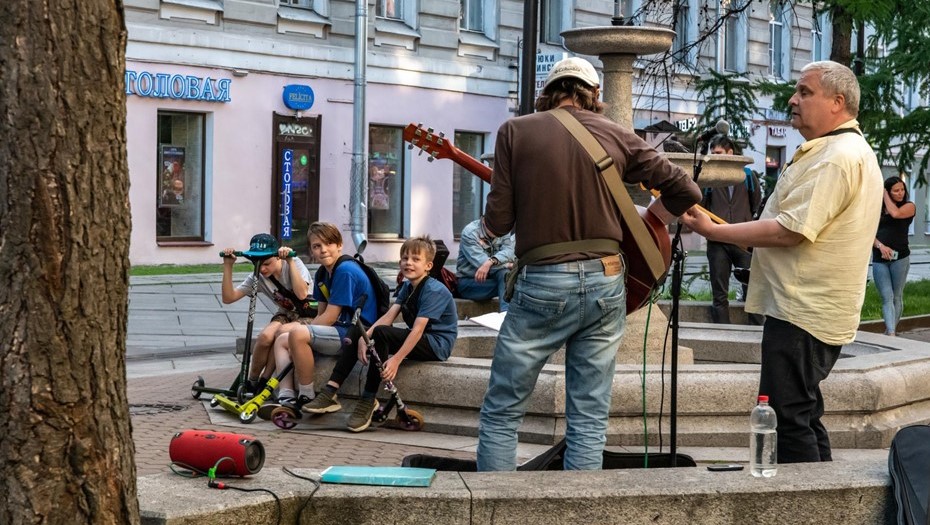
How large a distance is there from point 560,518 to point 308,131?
21.4m

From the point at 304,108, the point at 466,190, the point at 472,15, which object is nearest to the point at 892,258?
the point at 304,108

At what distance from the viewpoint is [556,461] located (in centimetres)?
553

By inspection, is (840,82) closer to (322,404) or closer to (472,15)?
(322,404)

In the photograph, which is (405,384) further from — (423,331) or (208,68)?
(208,68)

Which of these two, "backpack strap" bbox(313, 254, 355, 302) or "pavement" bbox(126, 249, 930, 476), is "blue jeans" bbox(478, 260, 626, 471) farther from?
"backpack strap" bbox(313, 254, 355, 302)

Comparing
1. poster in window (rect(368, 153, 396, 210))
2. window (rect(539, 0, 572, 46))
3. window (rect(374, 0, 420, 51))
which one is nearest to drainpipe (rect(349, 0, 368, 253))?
window (rect(374, 0, 420, 51))

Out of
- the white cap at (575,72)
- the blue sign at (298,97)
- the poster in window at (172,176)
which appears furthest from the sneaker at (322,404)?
the blue sign at (298,97)

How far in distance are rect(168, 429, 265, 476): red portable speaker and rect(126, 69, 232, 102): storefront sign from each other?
17.9m

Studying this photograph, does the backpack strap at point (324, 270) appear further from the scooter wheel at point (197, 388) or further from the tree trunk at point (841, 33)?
the tree trunk at point (841, 33)

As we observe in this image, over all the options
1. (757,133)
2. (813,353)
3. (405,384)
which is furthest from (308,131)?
(813,353)

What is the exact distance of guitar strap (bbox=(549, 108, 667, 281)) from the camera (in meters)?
5.20

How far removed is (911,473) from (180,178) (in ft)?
66.7

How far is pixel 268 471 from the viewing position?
4859mm

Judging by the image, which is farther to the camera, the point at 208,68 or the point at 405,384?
the point at 208,68
